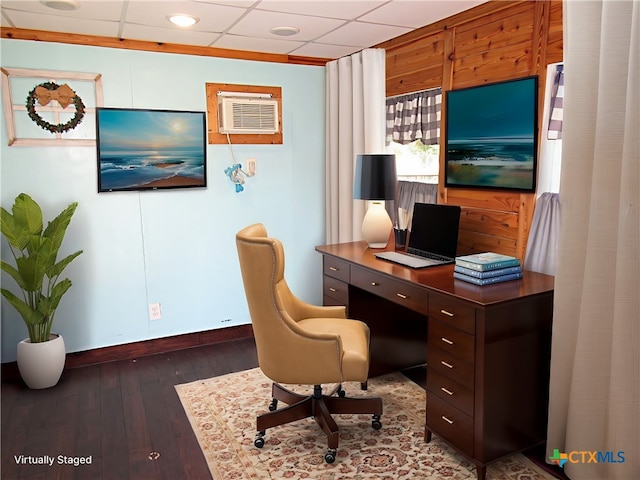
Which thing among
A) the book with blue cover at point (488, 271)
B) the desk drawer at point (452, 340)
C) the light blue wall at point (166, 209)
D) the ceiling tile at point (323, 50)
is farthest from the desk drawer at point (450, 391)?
the ceiling tile at point (323, 50)

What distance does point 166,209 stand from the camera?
3.79 m

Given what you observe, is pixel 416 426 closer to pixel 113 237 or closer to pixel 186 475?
pixel 186 475

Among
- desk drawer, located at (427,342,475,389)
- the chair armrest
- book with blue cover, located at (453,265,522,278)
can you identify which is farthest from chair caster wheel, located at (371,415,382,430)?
book with blue cover, located at (453,265,522,278)

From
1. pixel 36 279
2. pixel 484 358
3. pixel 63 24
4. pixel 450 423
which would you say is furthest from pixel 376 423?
pixel 63 24

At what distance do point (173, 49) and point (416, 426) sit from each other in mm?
3066

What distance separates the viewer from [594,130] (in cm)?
210

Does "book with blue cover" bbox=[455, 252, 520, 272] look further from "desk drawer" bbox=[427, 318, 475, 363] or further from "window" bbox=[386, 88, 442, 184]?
"window" bbox=[386, 88, 442, 184]

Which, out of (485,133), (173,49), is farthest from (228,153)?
(485,133)

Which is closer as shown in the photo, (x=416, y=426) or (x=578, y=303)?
(x=578, y=303)

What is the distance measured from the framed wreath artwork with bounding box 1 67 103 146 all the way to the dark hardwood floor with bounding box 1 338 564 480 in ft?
5.39

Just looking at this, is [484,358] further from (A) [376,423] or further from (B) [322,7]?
(B) [322,7]

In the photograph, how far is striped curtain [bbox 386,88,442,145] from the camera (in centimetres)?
333

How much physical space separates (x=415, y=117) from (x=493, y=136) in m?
0.84

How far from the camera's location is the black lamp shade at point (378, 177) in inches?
128
